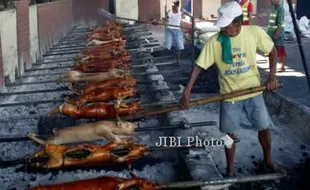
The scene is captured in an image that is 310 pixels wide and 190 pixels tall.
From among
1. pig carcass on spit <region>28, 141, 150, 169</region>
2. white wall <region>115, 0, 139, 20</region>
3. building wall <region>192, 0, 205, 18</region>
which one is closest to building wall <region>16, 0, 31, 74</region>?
pig carcass on spit <region>28, 141, 150, 169</region>

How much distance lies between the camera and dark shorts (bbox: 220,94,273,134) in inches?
212

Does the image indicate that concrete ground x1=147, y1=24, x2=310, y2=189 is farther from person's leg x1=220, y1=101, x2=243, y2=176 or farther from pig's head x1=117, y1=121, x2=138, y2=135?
pig's head x1=117, y1=121, x2=138, y2=135

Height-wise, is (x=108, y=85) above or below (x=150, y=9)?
below

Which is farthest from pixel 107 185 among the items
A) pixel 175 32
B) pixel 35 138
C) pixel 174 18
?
pixel 174 18

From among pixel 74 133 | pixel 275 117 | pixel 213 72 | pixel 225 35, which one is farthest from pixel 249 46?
pixel 213 72

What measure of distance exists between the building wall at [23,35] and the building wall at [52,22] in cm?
215

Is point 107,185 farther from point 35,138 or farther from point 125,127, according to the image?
point 35,138

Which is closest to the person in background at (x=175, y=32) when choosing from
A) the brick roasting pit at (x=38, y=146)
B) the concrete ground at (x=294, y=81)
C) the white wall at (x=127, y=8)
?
the concrete ground at (x=294, y=81)

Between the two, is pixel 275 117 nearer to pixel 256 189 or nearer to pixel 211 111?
pixel 211 111

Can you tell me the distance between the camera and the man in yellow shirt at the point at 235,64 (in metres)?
5.13

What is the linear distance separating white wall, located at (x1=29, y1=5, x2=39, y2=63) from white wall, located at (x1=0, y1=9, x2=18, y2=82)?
1951mm

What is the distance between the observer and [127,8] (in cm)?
2245

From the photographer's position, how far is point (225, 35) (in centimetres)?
518

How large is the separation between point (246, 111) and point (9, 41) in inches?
240
